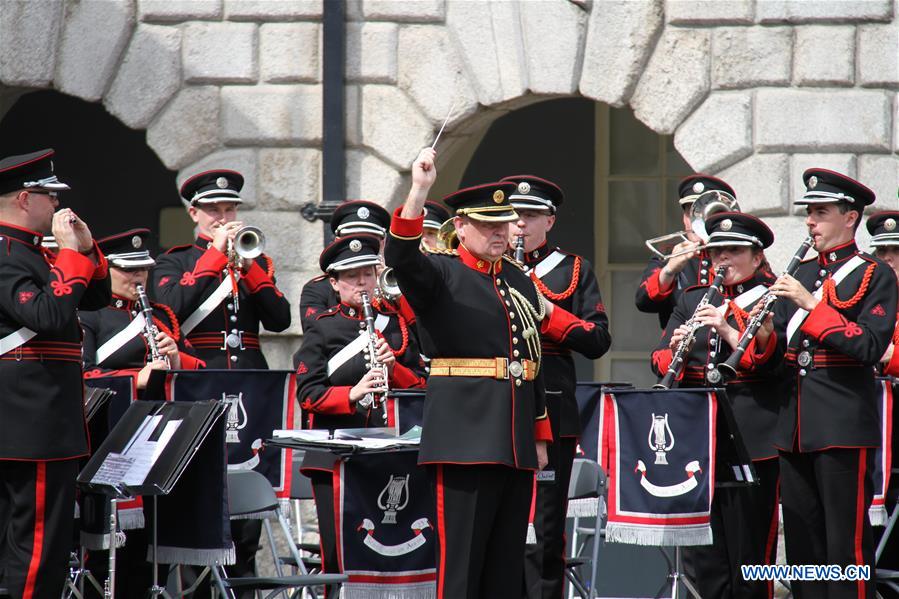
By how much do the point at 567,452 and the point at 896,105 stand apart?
3.33 metres

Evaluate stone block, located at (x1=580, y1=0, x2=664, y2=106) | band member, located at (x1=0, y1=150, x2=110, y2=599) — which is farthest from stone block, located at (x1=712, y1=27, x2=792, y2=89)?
band member, located at (x1=0, y1=150, x2=110, y2=599)

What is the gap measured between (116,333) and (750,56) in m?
3.93

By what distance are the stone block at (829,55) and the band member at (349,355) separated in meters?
3.10

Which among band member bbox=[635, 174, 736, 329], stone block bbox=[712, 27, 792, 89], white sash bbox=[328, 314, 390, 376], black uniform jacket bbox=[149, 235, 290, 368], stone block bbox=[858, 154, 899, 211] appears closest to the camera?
white sash bbox=[328, 314, 390, 376]

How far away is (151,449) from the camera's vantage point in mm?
6336

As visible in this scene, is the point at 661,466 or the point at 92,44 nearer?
the point at 661,466

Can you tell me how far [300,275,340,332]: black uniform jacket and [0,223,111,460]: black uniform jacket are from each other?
1.83 metres

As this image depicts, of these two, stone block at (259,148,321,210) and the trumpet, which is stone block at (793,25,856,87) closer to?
the trumpet

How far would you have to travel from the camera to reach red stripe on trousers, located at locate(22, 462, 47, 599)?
609 cm

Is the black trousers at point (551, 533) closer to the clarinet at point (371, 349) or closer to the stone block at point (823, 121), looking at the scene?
the clarinet at point (371, 349)

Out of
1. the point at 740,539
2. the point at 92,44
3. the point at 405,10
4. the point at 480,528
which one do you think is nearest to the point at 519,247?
the point at 740,539

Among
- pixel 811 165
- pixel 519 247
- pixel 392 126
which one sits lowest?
pixel 519 247

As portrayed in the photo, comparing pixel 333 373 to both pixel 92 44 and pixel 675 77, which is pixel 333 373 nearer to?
pixel 675 77

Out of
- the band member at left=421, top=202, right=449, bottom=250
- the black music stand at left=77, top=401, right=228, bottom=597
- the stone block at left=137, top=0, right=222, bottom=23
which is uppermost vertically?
the stone block at left=137, top=0, right=222, bottom=23
